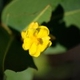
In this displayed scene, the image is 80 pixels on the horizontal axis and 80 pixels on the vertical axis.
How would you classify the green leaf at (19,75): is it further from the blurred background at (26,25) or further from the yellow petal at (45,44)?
the yellow petal at (45,44)

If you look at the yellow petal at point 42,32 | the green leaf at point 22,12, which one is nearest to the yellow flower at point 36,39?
the yellow petal at point 42,32

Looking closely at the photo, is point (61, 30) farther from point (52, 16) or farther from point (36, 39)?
point (36, 39)

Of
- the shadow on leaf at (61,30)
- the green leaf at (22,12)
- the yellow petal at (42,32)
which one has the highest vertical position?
the green leaf at (22,12)

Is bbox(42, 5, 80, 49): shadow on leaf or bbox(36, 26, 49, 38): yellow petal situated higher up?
bbox(36, 26, 49, 38): yellow petal

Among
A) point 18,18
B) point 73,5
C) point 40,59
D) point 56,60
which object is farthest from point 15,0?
point 56,60

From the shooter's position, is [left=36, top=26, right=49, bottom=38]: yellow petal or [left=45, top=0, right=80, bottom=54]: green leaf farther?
[left=45, top=0, right=80, bottom=54]: green leaf

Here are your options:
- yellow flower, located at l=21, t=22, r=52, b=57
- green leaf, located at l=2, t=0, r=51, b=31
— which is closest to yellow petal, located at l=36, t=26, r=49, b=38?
yellow flower, located at l=21, t=22, r=52, b=57

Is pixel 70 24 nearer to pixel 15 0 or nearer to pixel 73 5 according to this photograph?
pixel 73 5

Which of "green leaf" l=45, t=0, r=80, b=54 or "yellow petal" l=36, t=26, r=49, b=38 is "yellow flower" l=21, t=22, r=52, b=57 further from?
"green leaf" l=45, t=0, r=80, b=54

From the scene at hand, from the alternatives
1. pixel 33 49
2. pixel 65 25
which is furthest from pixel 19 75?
pixel 65 25
